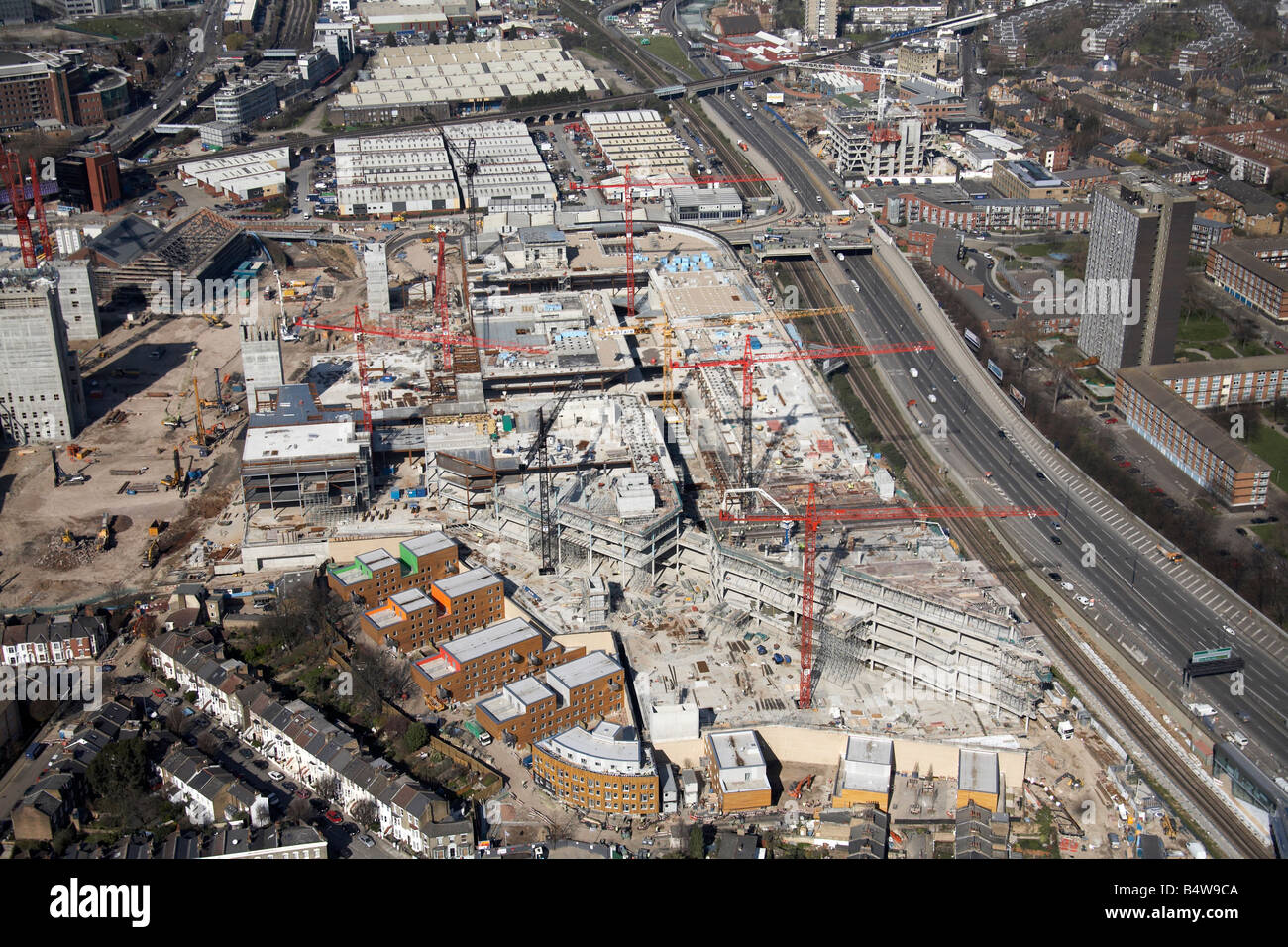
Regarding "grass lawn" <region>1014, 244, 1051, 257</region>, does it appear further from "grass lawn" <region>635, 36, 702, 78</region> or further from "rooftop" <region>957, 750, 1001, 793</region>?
"rooftop" <region>957, 750, 1001, 793</region>

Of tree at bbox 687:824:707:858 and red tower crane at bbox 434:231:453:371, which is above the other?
red tower crane at bbox 434:231:453:371

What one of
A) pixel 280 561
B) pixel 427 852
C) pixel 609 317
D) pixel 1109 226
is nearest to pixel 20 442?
pixel 280 561

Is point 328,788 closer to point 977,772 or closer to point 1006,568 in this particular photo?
point 977,772

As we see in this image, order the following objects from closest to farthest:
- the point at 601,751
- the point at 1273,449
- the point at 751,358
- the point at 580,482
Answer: the point at 601,751 < the point at 580,482 < the point at 1273,449 < the point at 751,358

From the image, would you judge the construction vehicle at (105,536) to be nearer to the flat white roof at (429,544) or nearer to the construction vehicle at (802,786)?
the flat white roof at (429,544)

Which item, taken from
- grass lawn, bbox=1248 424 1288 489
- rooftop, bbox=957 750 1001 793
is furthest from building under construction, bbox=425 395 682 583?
grass lawn, bbox=1248 424 1288 489

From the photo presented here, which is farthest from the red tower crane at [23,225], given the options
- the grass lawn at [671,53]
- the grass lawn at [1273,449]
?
the grass lawn at [671,53]

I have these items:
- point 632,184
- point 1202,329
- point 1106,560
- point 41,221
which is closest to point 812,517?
point 1106,560

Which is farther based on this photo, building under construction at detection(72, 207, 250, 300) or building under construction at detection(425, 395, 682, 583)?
building under construction at detection(72, 207, 250, 300)
